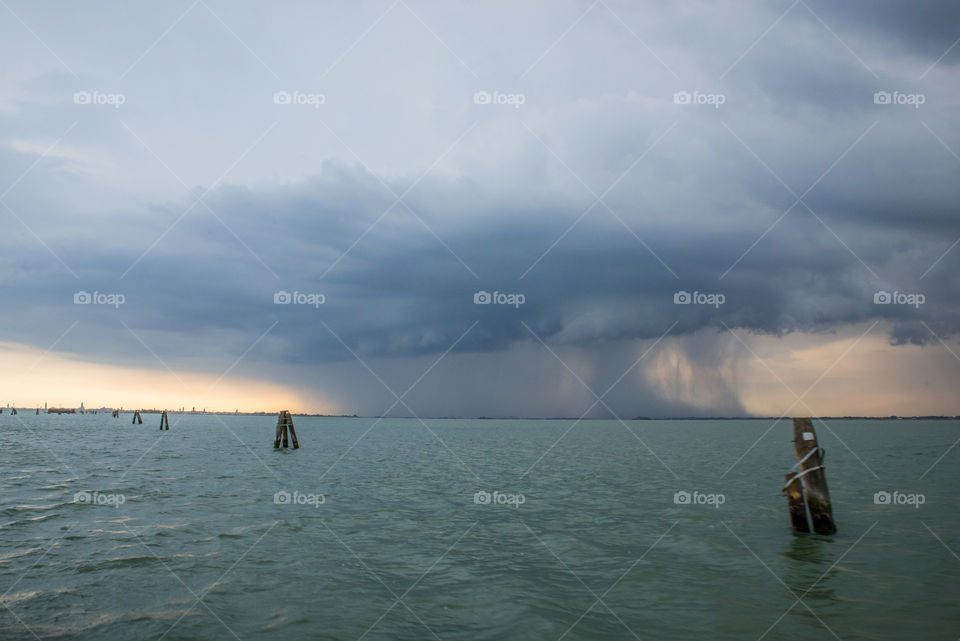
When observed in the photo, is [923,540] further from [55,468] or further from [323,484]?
[55,468]

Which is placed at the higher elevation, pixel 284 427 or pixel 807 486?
pixel 284 427

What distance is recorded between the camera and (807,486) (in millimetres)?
15844

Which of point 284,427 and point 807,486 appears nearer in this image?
point 807,486

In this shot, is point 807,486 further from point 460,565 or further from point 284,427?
point 284,427

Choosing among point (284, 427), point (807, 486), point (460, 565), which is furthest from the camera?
point (284, 427)

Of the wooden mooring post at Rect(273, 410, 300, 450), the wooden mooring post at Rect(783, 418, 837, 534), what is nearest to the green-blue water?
the wooden mooring post at Rect(783, 418, 837, 534)

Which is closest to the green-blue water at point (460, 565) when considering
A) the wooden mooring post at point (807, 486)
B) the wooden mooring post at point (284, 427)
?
the wooden mooring post at point (807, 486)

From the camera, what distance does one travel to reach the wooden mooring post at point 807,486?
15438mm

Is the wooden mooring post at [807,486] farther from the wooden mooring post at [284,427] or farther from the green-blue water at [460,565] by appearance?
the wooden mooring post at [284,427]

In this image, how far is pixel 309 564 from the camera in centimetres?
1286

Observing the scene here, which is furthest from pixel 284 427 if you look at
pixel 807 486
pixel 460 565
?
pixel 807 486

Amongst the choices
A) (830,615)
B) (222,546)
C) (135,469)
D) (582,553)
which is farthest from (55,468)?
(830,615)

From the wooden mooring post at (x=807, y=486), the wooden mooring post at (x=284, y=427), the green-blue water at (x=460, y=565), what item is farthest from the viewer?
the wooden mooring post at (x=284, y=427)

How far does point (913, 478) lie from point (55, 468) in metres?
47.5
